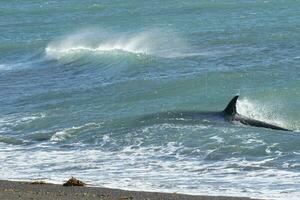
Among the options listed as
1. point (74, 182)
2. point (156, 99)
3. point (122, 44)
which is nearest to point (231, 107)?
point (156, 99)

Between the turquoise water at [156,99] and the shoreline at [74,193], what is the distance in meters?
0.63

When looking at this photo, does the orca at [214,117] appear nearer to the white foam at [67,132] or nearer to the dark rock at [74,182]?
the white foam at [67,132]

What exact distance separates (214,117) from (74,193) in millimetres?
7311

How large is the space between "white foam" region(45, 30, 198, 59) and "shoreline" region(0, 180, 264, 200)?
16918mm

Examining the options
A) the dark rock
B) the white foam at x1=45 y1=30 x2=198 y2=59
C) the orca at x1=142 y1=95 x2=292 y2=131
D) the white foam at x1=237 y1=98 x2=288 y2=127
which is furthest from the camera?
the white foam at x1=45 y1=30 x2=198 y2=59

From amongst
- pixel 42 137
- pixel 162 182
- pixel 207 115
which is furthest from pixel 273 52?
pixel 162 182

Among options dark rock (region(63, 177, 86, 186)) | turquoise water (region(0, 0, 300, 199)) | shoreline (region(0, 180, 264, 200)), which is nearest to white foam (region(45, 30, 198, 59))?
turquoise water (region(0, 0, 300, 199))

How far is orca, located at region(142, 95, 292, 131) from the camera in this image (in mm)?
19742

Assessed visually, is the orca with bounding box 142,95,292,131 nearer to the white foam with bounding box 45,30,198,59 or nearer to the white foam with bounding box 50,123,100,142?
the white foam with bounding box 50,123,100,142

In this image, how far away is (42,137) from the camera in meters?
19.7

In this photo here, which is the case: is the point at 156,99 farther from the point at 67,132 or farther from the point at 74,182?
the point at 74,182

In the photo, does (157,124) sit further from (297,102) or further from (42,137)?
(297,102)

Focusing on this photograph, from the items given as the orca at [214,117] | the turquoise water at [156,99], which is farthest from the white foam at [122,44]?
the orca at [214,117]

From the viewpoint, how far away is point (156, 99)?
23672mm
